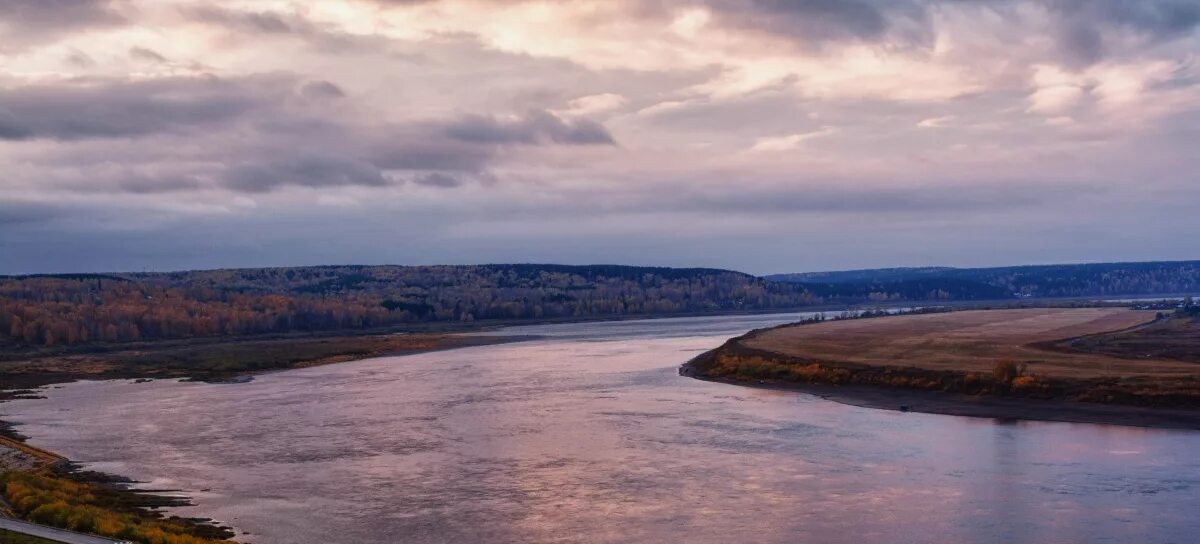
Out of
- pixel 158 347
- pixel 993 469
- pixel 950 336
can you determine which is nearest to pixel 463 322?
pixel 158 347

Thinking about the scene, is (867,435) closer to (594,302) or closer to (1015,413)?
(1015,413)

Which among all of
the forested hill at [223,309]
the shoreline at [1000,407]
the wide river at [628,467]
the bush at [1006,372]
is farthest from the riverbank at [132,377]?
the bush at [1006,372]

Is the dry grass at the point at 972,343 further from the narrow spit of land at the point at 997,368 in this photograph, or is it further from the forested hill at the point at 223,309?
the forested hill at the point at 223,309

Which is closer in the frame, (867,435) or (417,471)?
(417,471)

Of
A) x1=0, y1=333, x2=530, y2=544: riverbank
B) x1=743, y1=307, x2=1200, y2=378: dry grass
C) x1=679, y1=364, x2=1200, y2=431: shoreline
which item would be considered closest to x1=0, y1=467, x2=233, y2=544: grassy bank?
x1=0, y1=333, x2=530, y2=544: riverbank

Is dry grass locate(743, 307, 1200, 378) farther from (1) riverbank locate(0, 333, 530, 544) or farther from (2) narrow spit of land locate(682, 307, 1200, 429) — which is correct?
(1) riverbank locate(0, 333, 530, 544)

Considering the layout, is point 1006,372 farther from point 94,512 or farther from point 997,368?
point 94,512

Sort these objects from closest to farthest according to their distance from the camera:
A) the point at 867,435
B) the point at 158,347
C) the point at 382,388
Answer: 1. the point at 867,435
2. the point at 382,388
3. the point at 158,347
